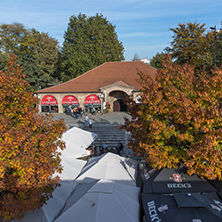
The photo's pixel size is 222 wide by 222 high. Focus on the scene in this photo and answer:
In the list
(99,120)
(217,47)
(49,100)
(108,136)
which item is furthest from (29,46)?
(217,47)

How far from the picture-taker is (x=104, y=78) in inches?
1211

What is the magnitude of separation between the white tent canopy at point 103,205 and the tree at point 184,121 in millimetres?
1804

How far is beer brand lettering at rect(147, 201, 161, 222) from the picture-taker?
24.3 ft

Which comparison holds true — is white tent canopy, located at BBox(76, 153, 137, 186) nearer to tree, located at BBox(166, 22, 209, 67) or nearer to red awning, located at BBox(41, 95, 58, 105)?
red awning, located at BBox(41, 95, 58, 105)

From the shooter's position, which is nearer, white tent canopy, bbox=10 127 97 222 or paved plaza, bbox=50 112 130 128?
white tent canopy, bbox=10 127 97 222

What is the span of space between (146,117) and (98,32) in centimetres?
2941

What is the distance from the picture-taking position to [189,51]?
2983 centimetres

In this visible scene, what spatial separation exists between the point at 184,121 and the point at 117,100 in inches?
893

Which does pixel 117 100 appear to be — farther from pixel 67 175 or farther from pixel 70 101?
pixel 67 175

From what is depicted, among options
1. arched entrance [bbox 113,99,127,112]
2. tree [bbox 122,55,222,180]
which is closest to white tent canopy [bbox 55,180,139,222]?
tree [bbox 122,55,222,180]

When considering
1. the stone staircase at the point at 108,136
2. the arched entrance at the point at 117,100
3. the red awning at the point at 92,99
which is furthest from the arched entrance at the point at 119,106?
the stone staircase at the point at 108,136

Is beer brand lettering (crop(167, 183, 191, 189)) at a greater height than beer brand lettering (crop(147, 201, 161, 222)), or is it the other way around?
beer brand lettering (crop(167, 183, 191, 189))

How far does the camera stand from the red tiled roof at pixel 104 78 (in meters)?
28.9

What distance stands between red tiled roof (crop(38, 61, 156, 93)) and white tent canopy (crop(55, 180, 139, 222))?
2021 centimetres
